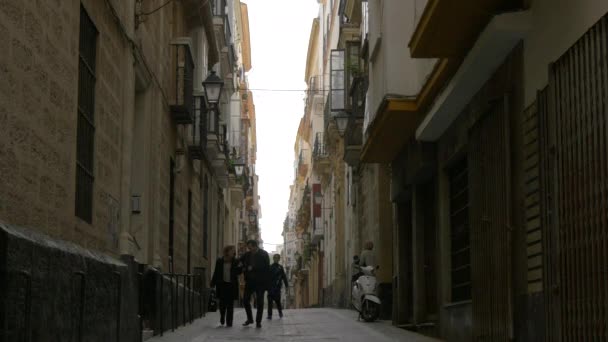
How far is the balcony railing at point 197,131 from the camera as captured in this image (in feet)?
73.4

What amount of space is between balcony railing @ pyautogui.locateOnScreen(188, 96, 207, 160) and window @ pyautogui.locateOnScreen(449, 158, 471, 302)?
339 inches

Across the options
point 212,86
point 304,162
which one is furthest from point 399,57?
point 304,162

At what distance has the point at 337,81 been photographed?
2942 cm

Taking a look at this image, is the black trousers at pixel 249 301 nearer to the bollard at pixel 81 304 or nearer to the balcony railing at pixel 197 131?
the balcony railing at pixel 197 131

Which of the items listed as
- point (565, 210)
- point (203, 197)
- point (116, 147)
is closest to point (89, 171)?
point (116, 147)

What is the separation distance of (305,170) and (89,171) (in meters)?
58.3

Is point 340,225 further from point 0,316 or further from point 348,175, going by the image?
point 0,316

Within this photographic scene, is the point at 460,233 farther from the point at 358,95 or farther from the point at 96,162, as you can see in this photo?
the point at 358,95

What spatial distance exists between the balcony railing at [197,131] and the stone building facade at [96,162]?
0.03m

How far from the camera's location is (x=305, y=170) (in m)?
69.5

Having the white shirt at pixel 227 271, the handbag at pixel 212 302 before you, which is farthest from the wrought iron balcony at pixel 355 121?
the white shirt at pixel 227 271

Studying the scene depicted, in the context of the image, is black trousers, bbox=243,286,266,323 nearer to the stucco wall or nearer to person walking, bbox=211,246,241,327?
person walking, bbox=211,246,241,327

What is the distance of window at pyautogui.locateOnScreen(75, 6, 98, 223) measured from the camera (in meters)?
10.8

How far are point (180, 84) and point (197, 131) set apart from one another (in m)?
3.53
